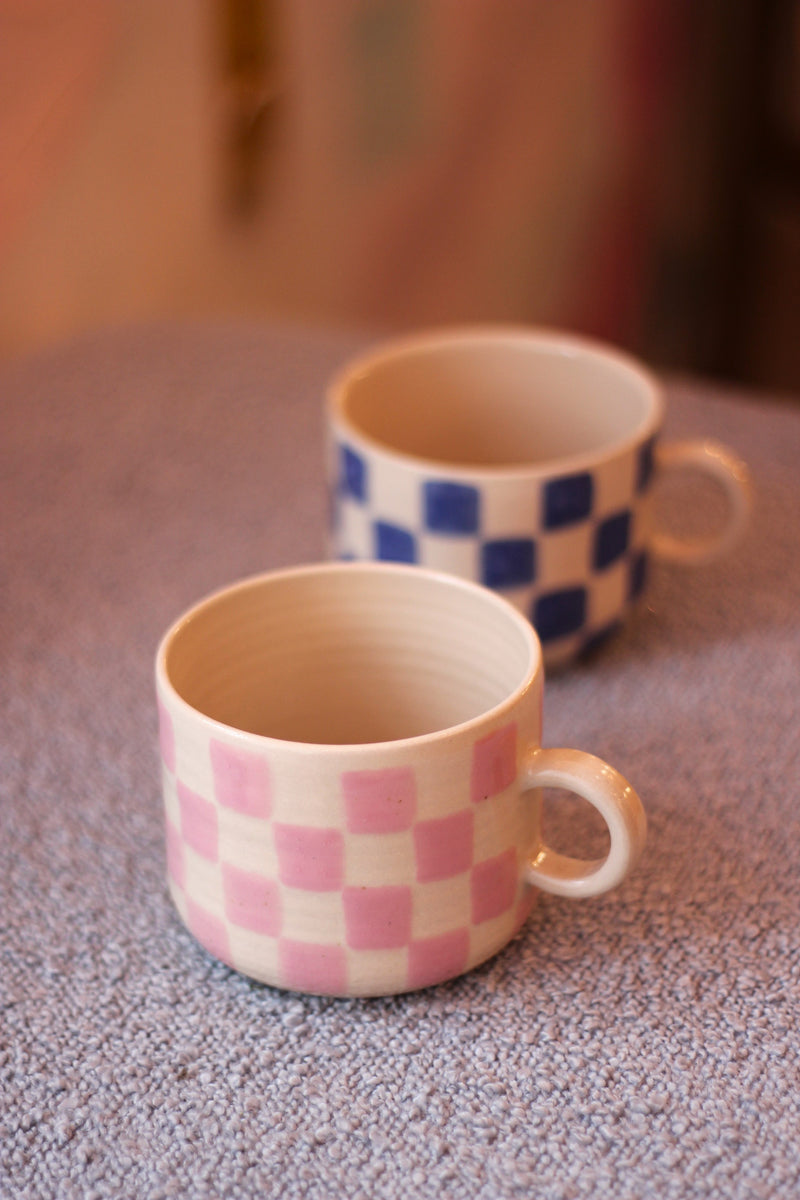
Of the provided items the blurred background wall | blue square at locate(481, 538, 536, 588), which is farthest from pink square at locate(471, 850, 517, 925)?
the blurred background wall

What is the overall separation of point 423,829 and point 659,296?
1569mm

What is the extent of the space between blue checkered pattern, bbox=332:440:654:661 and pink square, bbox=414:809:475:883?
0.16m

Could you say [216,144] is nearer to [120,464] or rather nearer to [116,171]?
[116,171]

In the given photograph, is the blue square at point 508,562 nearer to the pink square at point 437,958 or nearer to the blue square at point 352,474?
the blue square at point 352,474

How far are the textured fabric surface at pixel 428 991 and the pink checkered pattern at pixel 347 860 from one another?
0.02 metres

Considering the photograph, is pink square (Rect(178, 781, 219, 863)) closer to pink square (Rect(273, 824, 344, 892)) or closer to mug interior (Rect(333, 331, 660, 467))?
pink square (Rect(273, 824, 344, 892))

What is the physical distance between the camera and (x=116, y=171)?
3.18 ft

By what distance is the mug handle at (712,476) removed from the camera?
1.81 feet

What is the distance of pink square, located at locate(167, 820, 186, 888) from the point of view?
37 cm

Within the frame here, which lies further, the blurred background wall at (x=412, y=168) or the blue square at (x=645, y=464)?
the blurred background wall at (x=412, y=168)

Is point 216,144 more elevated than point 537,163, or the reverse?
point 216,144

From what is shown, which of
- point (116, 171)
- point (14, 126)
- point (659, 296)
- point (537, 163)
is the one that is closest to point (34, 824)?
point (14, 126)

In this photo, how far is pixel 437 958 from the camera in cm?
36

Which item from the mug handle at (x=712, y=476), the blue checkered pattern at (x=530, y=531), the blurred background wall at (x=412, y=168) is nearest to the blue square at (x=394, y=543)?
the blue checkered pattern at (x=530, y=531)
